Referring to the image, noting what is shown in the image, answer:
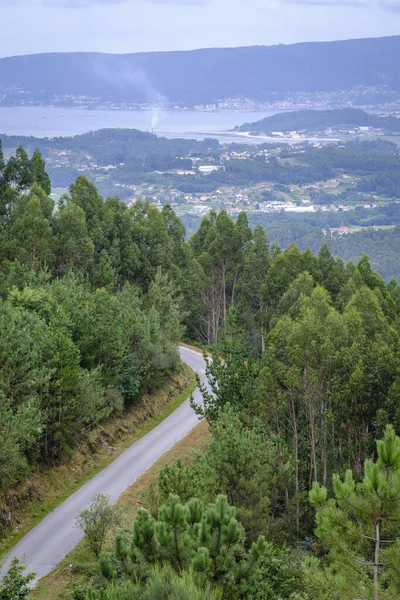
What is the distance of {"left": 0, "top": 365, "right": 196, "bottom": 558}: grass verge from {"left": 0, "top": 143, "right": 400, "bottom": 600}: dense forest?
622 mm

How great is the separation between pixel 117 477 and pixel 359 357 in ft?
27.9

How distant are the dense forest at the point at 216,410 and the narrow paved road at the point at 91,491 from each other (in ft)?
4.66

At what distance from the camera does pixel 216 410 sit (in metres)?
26.7


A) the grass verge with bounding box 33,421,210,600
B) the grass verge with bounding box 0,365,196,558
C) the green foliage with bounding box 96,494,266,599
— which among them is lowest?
the grass verge with bounding box 33,421,210,600

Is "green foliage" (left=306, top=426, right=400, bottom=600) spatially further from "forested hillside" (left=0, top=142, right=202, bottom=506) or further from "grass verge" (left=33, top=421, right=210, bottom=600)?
"forested hillside" (left=0, top=142, right=202, bottom=506)

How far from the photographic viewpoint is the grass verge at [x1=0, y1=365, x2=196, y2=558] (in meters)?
23.5

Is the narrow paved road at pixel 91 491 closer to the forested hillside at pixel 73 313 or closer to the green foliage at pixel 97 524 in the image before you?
the green foliage at pixel 97 524

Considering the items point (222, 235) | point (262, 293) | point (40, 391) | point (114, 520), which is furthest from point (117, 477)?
point (222, 235)

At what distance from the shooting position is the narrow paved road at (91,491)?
21.3 meters

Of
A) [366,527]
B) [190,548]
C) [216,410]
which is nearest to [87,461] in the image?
[216,410]

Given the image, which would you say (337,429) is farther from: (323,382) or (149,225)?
(149,225)

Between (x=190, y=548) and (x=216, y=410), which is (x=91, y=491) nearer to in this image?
(x=216, y=410)

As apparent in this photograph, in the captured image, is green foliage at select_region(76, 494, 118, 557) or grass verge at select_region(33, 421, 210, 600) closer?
grass verge at select_region(33, 421, 210, 600)

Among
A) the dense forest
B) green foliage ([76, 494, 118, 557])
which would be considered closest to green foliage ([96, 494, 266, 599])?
the dense forest
